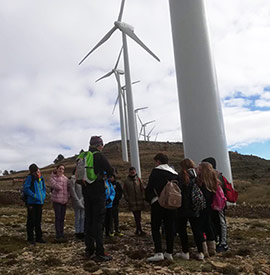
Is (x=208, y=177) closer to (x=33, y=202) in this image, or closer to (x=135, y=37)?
(x=33, y=202)

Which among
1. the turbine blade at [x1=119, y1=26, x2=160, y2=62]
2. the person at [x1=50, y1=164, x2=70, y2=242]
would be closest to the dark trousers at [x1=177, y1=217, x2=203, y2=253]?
the person at [x1=50, y1=164, x2=70, y2=242]

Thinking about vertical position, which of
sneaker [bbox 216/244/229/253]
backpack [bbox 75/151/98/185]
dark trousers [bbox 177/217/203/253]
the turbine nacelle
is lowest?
sneaker [bbox 216/244/229/253]

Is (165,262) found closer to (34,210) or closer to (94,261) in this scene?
(94,261)

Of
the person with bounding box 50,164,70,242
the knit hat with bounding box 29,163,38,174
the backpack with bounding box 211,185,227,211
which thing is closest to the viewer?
the backpack with bounding box 211,185,227,211

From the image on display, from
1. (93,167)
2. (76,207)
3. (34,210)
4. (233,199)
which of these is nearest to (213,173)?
(233,199)

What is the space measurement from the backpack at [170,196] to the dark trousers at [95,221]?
1.13m

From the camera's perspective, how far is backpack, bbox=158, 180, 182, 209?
5.51m

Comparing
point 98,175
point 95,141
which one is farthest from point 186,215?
point 95,141

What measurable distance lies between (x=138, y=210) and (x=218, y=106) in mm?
5898

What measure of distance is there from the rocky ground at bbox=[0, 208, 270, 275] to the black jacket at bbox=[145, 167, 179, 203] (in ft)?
3.97

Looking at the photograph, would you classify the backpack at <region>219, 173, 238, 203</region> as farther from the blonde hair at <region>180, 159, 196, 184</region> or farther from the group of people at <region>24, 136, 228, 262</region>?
the blonde hair at <region>180, 159, 196, 184</region>

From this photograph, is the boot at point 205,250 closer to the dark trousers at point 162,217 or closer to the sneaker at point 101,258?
the dark trousers at point 162,217

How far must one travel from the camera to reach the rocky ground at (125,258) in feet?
16.8

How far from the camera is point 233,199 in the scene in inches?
268
